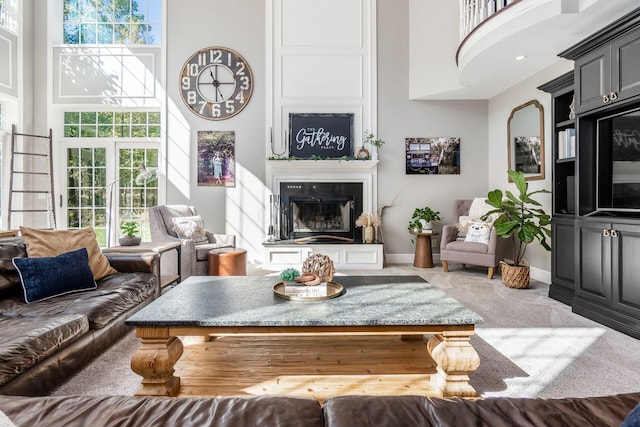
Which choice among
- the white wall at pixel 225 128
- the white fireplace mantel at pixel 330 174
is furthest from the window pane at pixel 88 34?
the white fireplace mantel at pixel 330 174

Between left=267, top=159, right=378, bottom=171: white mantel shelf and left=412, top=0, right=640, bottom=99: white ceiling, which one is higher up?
left=412, top=0, right=640, bottom=99: white ceiling

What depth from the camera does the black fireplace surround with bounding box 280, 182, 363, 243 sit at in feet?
18.4

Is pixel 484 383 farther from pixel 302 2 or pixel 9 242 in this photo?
pixel 302 2

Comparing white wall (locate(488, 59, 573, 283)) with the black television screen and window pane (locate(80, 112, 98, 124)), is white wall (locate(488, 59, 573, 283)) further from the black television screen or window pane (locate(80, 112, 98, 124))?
window pane (locate(80, 112, 98, 124))

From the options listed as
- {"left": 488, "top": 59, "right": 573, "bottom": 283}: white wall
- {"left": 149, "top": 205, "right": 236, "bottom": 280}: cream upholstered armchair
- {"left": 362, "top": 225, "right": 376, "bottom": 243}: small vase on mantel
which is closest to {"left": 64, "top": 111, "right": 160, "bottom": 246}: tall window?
{"left": 149, "top": 205, "right": 236, "bottom": 280}: cream upholstered armchair

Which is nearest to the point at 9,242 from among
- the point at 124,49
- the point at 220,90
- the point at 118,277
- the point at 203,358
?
the point at 118,277

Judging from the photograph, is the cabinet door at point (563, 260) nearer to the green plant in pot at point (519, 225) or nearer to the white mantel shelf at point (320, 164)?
the green plant in pot at point (519, 225)

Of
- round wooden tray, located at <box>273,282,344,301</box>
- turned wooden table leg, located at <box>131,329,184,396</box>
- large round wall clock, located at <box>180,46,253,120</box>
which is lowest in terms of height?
turned wooden table leg, located at <box>131,329,184,396</box>

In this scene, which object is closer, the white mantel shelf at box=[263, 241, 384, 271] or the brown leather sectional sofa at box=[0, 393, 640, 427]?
the brown leather sectional sofa at box=[0, 393, 640, 427]

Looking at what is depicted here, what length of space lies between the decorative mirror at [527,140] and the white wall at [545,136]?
0.25 ft

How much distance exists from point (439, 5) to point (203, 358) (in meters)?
5.59

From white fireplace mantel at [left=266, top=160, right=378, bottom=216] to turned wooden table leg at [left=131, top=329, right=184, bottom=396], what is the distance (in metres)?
4.02

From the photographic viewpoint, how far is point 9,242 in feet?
7.95

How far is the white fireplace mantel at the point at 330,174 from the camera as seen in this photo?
18.0ft
